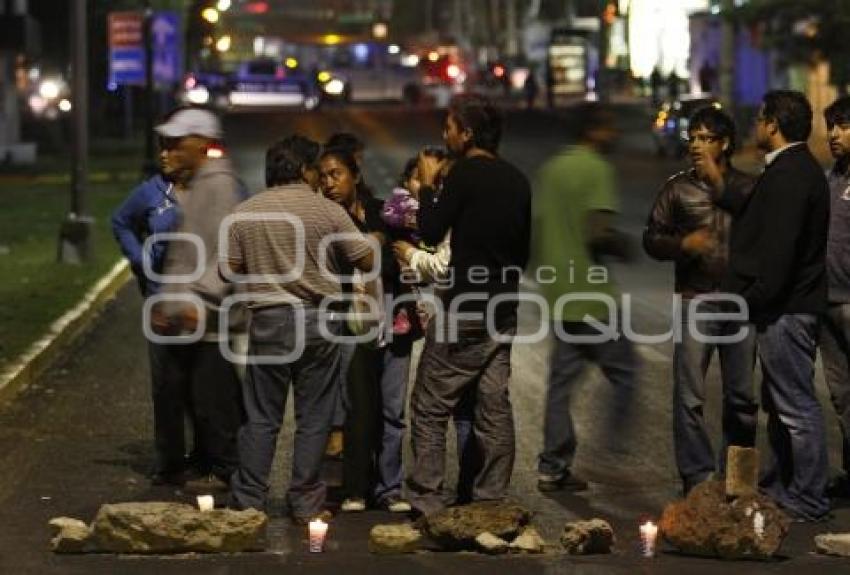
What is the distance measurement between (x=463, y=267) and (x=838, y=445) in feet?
11.7

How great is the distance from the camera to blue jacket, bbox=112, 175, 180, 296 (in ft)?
38.4

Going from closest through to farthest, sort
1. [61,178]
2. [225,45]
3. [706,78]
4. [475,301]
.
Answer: [475,301]
[61,178]
[706,78]
[225,45]

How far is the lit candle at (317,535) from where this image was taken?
30.9ft

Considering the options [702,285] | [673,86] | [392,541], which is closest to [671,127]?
[673,86]

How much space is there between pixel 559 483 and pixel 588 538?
1.85 meters

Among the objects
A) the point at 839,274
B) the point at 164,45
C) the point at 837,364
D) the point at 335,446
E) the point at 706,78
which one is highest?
the point at 164,45

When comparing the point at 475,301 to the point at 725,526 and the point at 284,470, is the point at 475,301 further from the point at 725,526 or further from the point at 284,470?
the point at 284,470

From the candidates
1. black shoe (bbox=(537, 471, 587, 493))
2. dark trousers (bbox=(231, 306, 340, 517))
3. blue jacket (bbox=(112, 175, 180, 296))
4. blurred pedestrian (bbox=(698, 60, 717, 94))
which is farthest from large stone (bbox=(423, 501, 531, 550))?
blurred pedestrian (bbox=(698, 60, 717, 94))

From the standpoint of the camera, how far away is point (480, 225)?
10047 mm

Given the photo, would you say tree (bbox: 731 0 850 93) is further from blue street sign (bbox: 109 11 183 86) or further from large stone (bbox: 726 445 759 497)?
large stone (bbox: 726 445 759 497)

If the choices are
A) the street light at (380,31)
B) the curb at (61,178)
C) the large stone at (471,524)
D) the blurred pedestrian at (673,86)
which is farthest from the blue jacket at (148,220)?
the street light at (380,31)

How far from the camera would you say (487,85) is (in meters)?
93.9

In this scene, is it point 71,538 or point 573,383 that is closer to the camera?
point 71,538

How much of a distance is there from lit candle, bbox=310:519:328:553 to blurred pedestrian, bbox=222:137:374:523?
2.36ft
